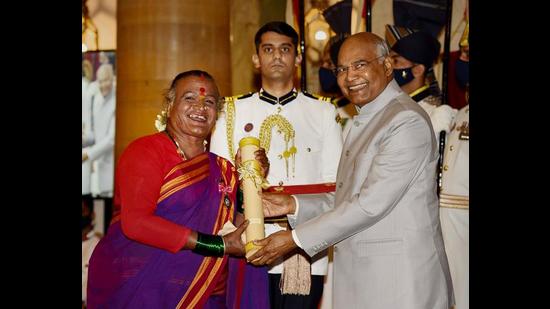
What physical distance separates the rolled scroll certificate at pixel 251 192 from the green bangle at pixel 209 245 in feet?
0.45

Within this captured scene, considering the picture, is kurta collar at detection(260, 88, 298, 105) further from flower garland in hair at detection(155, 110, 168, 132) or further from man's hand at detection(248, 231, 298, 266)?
man's hand at detection(248, 231, 298, 266)

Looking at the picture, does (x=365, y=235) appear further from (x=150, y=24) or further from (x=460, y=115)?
(x=150, y=24)

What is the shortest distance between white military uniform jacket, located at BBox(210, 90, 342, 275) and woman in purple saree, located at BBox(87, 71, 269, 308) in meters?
0.60

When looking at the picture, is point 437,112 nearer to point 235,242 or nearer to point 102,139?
point 235,242

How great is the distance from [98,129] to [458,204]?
204 inches

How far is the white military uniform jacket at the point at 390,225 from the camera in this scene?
3439mm

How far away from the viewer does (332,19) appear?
6.95 metres

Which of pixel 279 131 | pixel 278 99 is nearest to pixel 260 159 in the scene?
pixel 279 131

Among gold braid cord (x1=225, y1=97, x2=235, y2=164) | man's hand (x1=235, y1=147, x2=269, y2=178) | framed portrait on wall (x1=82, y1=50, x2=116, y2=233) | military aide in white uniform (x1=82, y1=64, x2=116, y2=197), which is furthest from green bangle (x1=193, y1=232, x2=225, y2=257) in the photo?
military aide in white uniform (x1=82, y1=64, x2=116, y2=197)

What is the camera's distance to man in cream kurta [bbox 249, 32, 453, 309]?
3447 millimetres

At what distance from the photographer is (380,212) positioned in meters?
3.48

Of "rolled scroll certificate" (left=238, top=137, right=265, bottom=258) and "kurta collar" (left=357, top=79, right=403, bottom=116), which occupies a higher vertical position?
"kurta collar" (left=357, top=79, right=403, bottom=116)

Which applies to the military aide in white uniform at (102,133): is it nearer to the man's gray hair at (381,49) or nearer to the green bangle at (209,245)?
the green bangle at (209,245)
